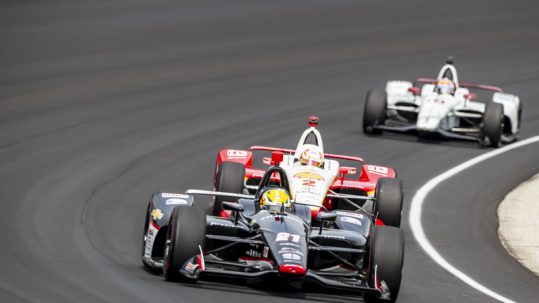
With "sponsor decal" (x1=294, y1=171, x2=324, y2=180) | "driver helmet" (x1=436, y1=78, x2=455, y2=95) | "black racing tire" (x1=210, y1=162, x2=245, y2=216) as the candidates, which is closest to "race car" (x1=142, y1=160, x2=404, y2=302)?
"black racing tire" (x1=210, y1=162, x2=245, y2=216)

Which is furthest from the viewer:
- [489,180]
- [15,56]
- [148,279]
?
[15,56]

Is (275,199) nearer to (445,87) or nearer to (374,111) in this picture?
(374,111)

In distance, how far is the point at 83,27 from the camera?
118ft

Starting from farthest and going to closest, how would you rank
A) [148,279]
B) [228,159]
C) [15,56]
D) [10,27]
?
[10,27], [15,56], [228,159], [148,279]

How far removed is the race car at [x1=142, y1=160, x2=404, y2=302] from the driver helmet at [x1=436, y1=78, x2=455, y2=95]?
11.0 metres

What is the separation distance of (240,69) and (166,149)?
9.19m

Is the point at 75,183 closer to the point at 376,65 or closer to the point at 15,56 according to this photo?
the point at 15,56

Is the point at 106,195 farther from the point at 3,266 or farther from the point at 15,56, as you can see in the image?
the point at 15,56

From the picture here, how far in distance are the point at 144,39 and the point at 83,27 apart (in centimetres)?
183

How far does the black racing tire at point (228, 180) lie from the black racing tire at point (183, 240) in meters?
2.89

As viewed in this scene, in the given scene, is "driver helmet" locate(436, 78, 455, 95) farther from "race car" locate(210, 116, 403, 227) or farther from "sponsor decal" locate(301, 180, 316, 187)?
"sponsor decal" locate(301, 180, 316, 187)

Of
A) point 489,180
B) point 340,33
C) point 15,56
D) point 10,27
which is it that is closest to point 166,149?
point 489,180

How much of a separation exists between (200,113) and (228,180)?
1032 cm

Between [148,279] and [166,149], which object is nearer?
[148,279]
